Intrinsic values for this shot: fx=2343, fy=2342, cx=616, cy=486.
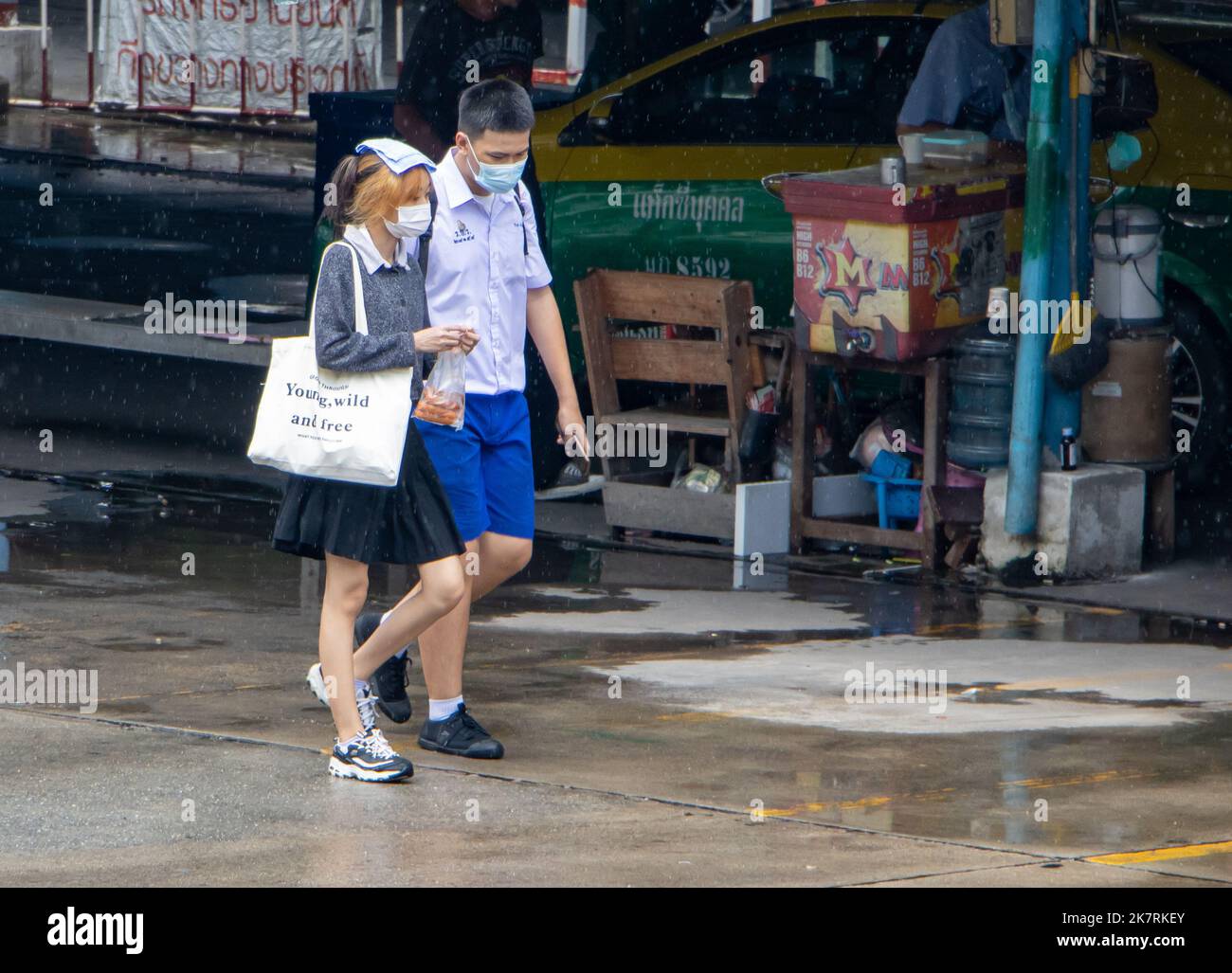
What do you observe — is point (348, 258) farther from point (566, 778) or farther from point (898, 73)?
point (898, 73)

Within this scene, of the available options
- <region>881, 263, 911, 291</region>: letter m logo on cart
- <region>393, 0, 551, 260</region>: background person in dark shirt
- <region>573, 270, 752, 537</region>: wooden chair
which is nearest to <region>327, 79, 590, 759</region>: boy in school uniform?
<region>881, 263, 911, 291</region>: letter m logo on cart

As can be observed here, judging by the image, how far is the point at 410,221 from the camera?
231 inches

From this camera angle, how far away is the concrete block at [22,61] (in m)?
27.7

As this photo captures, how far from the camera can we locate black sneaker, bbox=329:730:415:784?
5.88 metres

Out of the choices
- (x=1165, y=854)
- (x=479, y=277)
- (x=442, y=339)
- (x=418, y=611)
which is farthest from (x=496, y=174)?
(x=1165, y=854)

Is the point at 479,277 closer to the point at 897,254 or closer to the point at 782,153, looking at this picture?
the point at 897,254

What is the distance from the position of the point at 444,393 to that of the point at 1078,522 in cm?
366

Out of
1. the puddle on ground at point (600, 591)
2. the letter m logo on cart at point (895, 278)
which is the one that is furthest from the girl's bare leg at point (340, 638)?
the letter m logo on cart at point (895, 278)

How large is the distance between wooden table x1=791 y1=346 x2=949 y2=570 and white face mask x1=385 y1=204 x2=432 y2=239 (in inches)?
144

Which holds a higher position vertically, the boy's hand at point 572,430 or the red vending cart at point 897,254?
the red vending cart at point 897,254

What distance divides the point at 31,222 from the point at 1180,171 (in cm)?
1147

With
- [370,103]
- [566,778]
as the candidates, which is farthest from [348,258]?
[370,103]

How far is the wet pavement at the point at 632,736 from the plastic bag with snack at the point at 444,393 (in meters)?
0.92

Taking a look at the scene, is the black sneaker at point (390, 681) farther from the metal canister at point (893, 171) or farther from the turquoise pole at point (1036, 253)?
the metal canister at point (893, 171)
